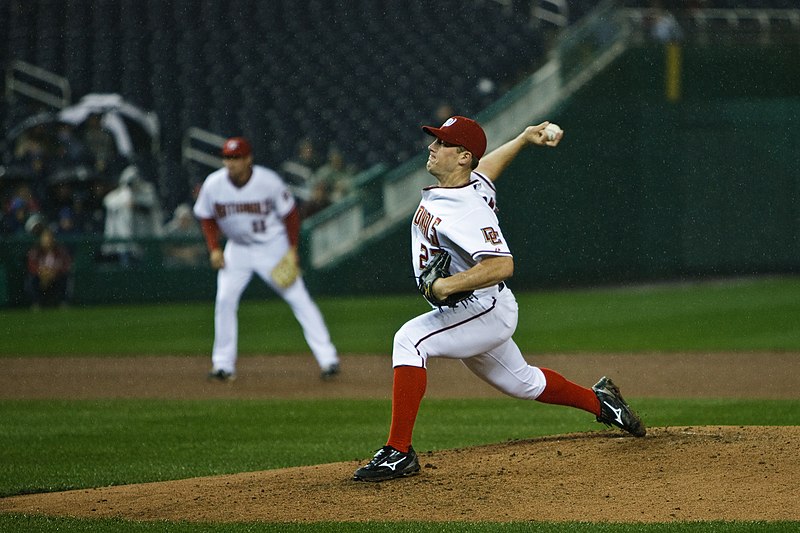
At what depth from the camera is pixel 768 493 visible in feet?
16.1

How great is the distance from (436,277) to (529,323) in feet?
32.4

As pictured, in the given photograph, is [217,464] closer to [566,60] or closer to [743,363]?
[743,363]

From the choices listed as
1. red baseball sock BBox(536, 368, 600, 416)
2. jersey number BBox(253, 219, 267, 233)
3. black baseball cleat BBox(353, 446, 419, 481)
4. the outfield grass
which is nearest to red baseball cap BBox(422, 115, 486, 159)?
red baseball sock BBox(536, 368, 600, 416)

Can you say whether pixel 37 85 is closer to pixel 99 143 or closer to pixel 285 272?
pixel 99 143

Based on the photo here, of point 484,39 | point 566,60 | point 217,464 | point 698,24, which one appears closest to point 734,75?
point 698,24

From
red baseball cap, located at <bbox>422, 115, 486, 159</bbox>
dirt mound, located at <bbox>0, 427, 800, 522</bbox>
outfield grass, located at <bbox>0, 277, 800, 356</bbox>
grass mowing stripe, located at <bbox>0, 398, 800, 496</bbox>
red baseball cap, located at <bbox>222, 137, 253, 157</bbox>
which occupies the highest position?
red baseball cap, located at <bbox>222, 137, 253, 157</bbox>

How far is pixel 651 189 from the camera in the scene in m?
20.5

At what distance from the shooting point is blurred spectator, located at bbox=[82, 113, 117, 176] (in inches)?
772

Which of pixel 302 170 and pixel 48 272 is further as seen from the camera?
pixel 302 170

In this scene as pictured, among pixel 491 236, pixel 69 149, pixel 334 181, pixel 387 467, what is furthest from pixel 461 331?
pixel 69 149

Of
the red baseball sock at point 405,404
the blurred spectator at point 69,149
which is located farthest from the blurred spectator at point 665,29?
the red baseball sock at point 405,404

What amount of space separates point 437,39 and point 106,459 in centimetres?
1925

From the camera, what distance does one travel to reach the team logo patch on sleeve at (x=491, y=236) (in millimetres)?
5145

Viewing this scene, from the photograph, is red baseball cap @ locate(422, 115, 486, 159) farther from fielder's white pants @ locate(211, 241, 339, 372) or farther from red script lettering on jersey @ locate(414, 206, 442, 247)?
fielder's white pants @ locate(211, 241, 339, 372)
